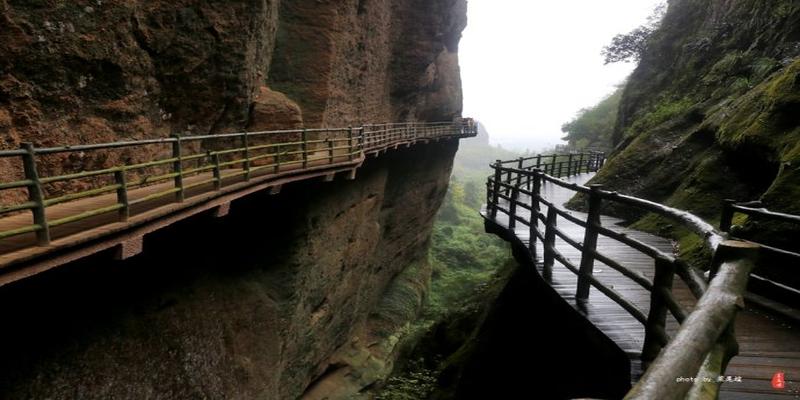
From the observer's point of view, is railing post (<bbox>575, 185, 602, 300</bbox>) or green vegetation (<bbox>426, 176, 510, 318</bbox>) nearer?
railing post (<bbox>575, 185, 602, 300</bbox>)

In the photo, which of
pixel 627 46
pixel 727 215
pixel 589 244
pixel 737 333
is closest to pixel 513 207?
pixel 589 244

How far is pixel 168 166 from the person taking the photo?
11.3 m

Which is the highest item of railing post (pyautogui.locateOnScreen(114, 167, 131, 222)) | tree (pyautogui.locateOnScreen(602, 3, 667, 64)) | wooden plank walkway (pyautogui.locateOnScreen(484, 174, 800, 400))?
tree (pyautogui.locateOnScreen(602, 3, 667, 64))

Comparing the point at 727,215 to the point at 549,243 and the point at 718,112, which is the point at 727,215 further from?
the point at 718,112

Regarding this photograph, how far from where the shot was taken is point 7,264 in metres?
4.32

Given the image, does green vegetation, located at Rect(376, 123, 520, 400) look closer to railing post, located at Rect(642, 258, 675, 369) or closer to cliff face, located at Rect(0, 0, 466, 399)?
cliff face, located at Rect(0, 0, 466, 399)

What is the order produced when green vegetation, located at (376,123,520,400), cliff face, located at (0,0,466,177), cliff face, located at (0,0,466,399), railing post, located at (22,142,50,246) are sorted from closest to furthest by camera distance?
railing post, located at (22,142,50,246), cliff face, located at (0,0,466,399), cliff face, located at (0,0,466,177), green vegetation, located at (376,123,520,400)

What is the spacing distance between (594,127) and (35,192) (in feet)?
157

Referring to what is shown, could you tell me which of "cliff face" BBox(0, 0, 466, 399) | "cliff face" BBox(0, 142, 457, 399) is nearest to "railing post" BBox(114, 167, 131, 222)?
"cliff face" BBox(0, 142, 457, 399)

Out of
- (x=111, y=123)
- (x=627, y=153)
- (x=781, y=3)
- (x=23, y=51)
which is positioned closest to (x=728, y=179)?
(x=627, y=153)

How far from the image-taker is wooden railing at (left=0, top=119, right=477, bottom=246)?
4.65 m

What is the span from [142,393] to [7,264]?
15.3 feet

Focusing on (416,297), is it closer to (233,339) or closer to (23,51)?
(233,339)

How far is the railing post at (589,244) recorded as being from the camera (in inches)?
198
